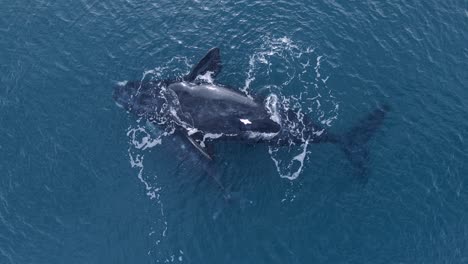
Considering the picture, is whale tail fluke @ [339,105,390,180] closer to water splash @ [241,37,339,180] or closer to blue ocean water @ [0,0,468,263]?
blue ocean water @ [0,0,468,263]

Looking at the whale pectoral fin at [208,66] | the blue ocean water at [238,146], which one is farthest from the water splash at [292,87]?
the whale pectoral fin at [208,66]

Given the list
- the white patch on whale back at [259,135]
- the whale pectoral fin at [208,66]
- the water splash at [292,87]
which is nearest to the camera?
the white patch on whale back at [259,135]

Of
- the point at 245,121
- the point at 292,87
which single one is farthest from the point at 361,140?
the point at 245,121

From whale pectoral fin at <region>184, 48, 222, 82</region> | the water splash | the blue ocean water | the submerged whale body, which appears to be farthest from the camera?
whale pectoral fin at <region>184, 48, 222, 82</region>

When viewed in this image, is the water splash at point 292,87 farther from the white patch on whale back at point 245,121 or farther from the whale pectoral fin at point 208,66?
the whale pectoral fin at point 208,66

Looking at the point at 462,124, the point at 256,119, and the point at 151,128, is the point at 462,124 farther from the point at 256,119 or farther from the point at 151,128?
the point at 151,128

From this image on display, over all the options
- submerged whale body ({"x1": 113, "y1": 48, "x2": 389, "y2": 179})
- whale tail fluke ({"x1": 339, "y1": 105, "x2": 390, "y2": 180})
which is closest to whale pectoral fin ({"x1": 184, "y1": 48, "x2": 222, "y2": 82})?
submerged whale body ({"x1": 113, "y1": 48, "x2": 389, "y2": 179})
